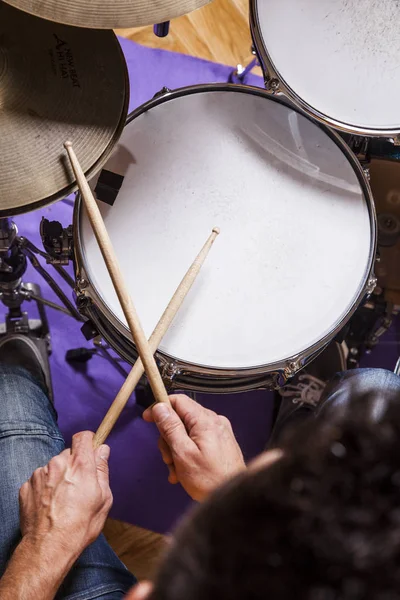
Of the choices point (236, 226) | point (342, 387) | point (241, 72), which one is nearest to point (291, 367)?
point (342, 387)

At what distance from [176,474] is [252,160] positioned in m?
0.47

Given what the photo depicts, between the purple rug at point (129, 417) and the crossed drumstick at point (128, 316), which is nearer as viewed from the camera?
the crossed drumstick at point (128, 316)

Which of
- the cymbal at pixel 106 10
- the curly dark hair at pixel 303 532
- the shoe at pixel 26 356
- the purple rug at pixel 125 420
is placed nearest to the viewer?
the curly dark hair at pixel 303 532

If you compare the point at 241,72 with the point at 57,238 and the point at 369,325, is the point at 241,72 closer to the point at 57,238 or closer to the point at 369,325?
the point at 369,325

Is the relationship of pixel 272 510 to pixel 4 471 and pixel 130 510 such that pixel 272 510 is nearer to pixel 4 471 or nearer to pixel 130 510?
pixel 4 471

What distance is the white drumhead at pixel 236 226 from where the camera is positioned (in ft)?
2.82

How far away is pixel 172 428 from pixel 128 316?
0.14 meters

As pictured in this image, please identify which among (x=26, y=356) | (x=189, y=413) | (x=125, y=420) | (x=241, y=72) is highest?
(x=241, y=72)

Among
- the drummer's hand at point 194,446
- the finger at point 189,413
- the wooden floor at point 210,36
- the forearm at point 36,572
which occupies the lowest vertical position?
the forearm at point 36,572

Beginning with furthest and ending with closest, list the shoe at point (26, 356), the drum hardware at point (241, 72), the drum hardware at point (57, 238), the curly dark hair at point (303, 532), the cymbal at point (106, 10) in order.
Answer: the drum hardware at point (241, 72) → the shoe at point (26, 356) → the drum hardware at point (57, 238) → the cymbal at point (106, 10) → the curly dark hair at point (303, 532)

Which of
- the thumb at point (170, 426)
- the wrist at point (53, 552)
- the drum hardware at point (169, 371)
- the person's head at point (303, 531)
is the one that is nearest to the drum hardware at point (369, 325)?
the drum hardware at point (169, 371)

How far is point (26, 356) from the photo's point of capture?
1076 mm

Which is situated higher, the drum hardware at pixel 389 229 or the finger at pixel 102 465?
the drum hardware at pixel 389 229

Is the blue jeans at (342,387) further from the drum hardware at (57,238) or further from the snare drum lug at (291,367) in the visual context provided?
the drum hardware at (57,238)
